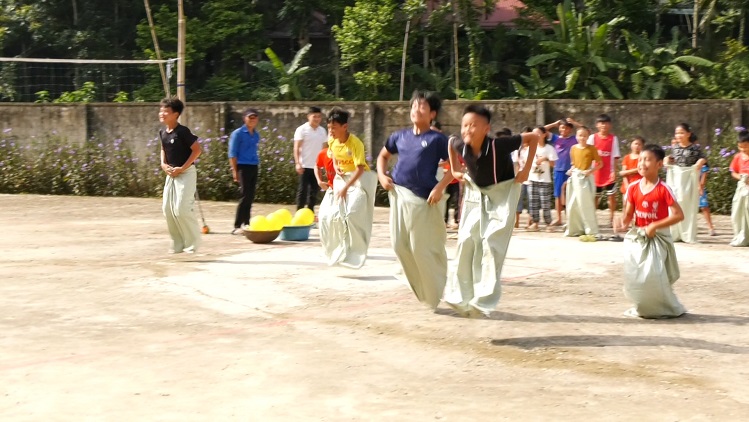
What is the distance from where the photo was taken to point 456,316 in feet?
28.6

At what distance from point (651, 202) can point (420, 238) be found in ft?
5.90

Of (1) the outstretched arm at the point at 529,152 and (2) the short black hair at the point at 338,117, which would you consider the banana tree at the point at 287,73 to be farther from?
(1) the outstretched arm at the point at 529,152

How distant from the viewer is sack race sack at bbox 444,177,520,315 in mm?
8031

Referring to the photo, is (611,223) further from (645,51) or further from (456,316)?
(645,51)

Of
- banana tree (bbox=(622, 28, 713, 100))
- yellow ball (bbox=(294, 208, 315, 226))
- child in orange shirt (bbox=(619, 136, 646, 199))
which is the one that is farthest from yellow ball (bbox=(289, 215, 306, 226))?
banana tree (bbox=(622, 28, 713, 100))

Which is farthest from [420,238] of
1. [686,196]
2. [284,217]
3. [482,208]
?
[686,196]

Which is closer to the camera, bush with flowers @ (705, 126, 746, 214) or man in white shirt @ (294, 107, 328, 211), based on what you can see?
man in white shirt @ (294, 107, 328, 211)

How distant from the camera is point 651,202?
8.54 metres

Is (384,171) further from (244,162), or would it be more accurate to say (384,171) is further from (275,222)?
(244,162)

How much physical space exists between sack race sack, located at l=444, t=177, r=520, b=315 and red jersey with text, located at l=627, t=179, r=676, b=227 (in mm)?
1069

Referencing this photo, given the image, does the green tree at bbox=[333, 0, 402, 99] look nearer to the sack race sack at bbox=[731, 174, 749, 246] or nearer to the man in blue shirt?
the man in blue shirt

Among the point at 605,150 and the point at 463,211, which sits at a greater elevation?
the point at 605,150

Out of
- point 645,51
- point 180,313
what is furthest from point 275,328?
point 645,51

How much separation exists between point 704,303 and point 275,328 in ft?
12.0
